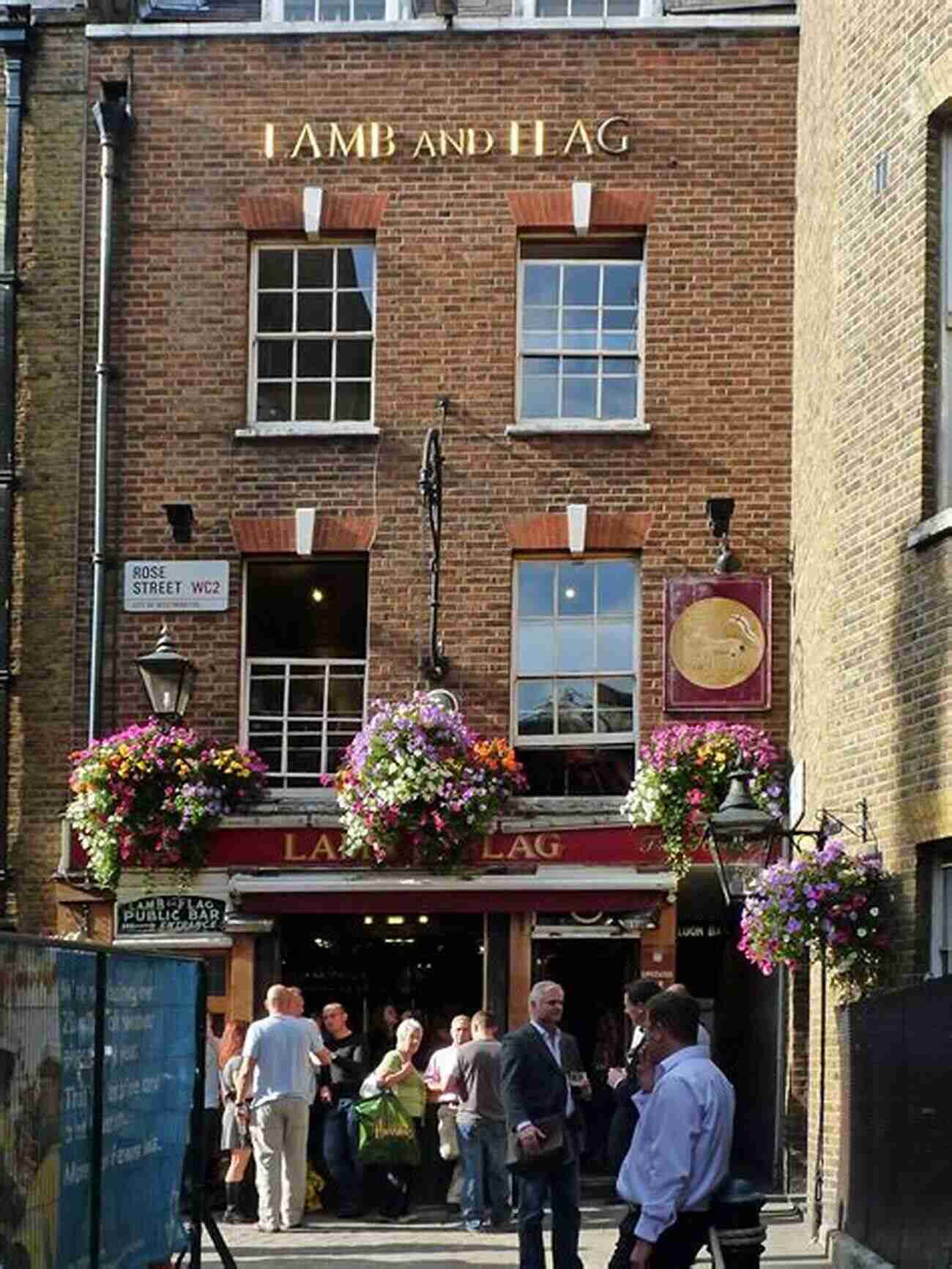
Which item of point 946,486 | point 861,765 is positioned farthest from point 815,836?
point 946,486

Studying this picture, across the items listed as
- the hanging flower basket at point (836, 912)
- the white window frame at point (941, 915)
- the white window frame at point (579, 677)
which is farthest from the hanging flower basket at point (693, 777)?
the white window frame at point (941, 915)

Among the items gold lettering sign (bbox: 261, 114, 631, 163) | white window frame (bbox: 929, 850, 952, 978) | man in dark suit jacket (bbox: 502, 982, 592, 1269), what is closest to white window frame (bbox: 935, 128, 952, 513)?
white window frame (bbox: 929, 850, 952, 978)

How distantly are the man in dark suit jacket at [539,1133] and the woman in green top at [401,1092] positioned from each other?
5.58 m

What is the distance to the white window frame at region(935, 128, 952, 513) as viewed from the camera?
16781 millimetres

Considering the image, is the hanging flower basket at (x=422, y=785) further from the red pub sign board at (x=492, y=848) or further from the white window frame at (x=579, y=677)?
the white window frame at (x=579, y=677)

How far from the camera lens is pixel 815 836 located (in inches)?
739

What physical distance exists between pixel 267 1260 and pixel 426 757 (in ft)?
17.1

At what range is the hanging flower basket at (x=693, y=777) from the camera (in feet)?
73.2

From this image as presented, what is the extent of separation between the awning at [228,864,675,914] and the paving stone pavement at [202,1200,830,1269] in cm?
243

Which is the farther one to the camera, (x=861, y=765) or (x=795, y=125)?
(x=795, y=125)

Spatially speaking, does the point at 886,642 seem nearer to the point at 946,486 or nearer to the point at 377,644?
the point at 946,486

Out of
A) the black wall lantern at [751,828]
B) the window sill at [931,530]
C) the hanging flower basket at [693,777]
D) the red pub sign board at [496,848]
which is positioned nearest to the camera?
the window sill at [931,530]

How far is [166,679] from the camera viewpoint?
22.6 m

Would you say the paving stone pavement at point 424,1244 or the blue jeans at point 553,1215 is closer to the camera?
the blue jeans at point 553,1215
